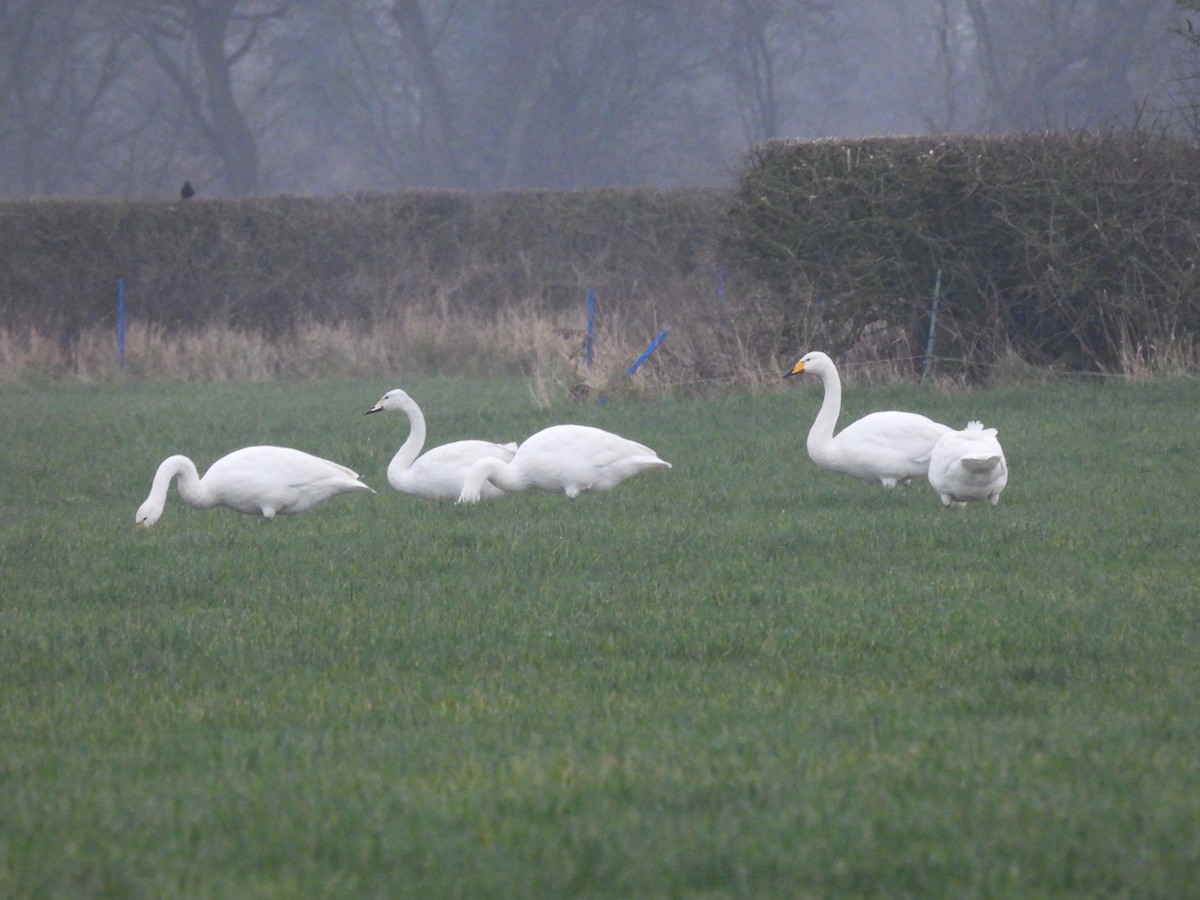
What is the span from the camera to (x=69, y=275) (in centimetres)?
2539

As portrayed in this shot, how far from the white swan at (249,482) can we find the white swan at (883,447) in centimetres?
317

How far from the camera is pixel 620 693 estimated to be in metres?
5.56

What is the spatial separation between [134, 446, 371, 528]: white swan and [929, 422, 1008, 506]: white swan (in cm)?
377

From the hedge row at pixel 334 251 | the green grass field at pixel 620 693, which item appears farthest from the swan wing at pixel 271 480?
the hedge row at pixel 334 251

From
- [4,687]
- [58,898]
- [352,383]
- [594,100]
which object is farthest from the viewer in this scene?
[594,100]

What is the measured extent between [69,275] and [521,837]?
2327cm

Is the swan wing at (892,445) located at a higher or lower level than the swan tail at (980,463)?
higher

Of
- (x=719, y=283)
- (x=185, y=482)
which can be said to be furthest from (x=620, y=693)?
(x=719, y=283)

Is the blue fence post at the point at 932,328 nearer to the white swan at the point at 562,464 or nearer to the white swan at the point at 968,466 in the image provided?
the white swan at the point at 562,464

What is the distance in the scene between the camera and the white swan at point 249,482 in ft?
32.3

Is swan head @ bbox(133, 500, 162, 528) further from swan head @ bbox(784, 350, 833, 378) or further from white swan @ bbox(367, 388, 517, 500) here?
swan head @ bbox(784, 350, 833, 378)

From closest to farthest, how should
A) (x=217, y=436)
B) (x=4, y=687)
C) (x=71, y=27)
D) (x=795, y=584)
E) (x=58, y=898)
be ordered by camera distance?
(x=58, y=898) < (x=4, y=687) < (x=795, y=584) < (x=217, y=436) < (x=71, y=27)

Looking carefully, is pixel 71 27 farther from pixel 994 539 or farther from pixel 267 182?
pixel 994 539

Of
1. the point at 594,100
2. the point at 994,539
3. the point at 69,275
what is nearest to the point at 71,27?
the point at 594,100
